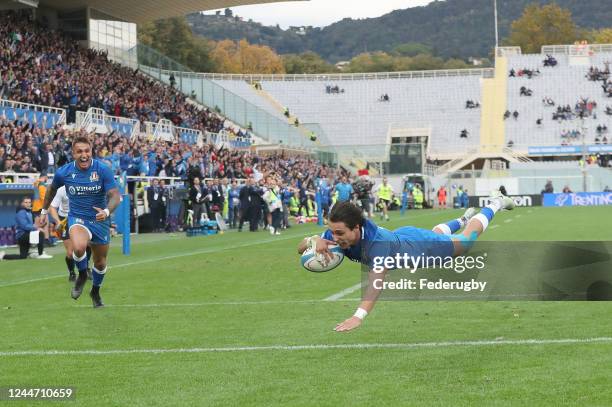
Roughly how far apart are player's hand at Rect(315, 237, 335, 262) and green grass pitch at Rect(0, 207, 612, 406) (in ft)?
2.80

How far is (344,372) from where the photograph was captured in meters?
7.59

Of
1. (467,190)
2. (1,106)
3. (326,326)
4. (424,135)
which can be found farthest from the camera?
(424,135)

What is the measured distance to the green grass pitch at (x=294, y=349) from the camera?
686 cm

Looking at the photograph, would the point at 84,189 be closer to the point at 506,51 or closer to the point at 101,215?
the point at 101,215

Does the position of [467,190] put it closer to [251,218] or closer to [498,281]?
[251,218]

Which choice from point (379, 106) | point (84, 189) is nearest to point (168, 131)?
point (84, 189)

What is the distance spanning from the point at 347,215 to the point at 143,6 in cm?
5654

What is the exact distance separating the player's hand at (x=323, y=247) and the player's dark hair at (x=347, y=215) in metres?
0.33

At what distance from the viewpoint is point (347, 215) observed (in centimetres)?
786

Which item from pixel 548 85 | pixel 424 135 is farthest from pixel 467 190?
pixel 548 85

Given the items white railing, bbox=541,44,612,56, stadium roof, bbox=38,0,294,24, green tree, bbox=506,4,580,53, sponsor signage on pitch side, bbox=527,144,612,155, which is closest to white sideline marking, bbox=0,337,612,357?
stadium roof, bbox=38,0,294,24

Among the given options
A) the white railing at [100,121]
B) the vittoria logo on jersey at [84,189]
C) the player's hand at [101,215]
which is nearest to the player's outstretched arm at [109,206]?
the player's hand at [101,215]

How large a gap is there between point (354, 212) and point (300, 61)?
135m

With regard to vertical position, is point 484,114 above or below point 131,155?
above
